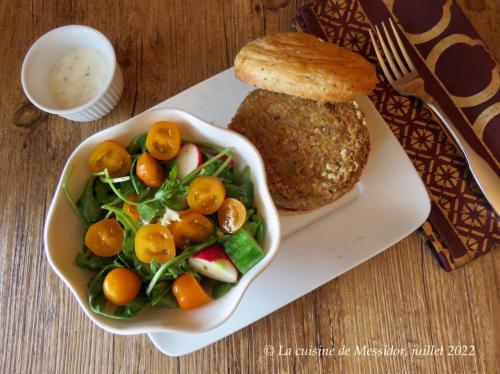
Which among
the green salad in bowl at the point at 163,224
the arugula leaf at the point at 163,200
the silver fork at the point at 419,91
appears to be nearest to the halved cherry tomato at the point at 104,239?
the green salad in bowl at the point at 163,224

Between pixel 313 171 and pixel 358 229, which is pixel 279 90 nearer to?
pixel 313 171

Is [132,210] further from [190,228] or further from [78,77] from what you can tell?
[78,77]

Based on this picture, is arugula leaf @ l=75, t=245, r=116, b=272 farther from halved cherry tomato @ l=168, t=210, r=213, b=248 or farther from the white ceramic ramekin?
the white ceramic ramekin

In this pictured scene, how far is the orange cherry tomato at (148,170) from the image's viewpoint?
4.32ft

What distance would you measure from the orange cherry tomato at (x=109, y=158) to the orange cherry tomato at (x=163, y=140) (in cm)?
9

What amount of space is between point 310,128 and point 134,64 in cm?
83

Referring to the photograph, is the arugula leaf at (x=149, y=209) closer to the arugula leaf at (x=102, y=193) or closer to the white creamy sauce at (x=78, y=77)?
the arugula leaf at (x=102, y=193)

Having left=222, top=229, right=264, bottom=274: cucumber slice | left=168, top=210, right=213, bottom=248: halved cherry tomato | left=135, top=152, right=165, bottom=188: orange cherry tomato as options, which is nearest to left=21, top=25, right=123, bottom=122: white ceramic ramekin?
left=135, top=152, right=165, bottom=188: orange cherry tomato

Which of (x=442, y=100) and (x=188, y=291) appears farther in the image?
(x=442, y=100)

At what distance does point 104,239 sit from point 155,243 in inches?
8.1

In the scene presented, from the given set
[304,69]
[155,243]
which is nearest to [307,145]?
[304,69]

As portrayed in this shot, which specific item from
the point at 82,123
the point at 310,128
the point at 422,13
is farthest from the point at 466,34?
the point at 82,123

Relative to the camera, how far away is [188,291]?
1.26 m

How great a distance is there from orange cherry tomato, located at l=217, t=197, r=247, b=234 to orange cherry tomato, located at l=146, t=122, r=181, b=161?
24 cm
